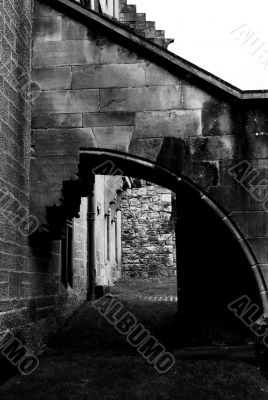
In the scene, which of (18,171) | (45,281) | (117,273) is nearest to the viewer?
(18,171)

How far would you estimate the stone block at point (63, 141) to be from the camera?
6090 mm

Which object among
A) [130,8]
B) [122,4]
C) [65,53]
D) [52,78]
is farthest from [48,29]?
[122,4]

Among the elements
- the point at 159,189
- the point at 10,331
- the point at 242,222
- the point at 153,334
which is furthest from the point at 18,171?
the point at 159,189

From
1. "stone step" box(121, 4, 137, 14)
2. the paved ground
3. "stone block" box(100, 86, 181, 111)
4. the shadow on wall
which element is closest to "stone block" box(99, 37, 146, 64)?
"stone block" box(100, 86, 181, 111)

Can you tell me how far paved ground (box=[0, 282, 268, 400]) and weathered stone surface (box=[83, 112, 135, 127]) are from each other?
2.83 metres

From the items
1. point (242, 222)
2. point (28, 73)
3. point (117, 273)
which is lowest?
point (117, 273)

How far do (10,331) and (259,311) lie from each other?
283 centimetres

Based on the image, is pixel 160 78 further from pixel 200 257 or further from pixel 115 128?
pixel 200 257

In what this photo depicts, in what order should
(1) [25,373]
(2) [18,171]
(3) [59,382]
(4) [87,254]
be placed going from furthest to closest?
(4) [87,254], (2) [18,171], (1) [25,373], (3) [59,382]

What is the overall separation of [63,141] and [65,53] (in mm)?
1131

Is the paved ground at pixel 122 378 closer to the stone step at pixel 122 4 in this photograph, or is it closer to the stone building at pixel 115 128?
the stone building at pixel 115 128

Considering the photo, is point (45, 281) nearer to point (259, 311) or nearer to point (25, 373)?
point (25, 373)

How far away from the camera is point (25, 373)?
5176mm

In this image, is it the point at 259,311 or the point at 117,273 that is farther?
the point at 117,273
